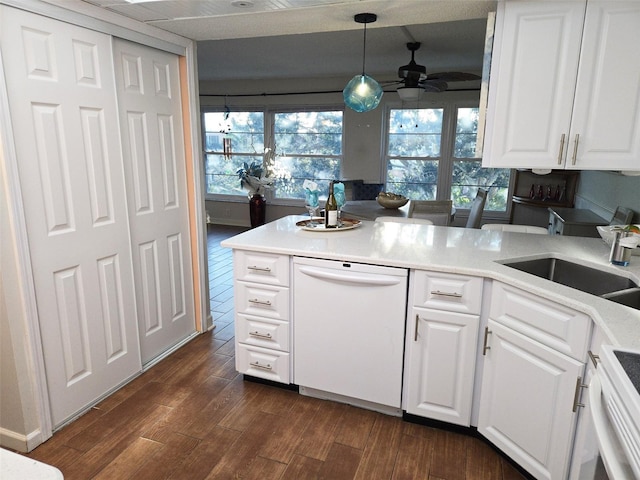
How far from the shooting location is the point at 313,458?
1.90 m

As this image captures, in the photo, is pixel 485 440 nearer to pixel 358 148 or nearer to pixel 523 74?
pixel 523 74

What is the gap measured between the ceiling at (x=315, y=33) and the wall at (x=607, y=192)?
5.66 ft

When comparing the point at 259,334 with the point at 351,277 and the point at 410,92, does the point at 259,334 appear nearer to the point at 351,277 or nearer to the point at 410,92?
the point at 351,277

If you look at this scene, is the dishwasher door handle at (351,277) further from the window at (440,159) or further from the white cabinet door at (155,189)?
the window at (440,159)

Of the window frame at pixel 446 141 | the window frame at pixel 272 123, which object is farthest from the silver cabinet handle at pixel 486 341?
the window frame at pixel 272 123

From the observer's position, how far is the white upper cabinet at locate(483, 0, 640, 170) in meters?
1.93

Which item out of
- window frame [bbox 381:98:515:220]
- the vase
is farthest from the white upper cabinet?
the vase

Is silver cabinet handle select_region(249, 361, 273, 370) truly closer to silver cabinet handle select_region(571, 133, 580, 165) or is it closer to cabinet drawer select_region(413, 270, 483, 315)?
cabinet drawer select_region(413, 270, 483, 315)

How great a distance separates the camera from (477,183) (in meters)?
6.10

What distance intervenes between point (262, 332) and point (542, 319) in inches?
55.2

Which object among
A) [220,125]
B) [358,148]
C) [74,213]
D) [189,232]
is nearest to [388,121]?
[358,148]

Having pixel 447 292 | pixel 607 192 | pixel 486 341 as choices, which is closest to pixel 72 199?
pixel 447 292

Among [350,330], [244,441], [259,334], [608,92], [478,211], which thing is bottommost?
[244,441]

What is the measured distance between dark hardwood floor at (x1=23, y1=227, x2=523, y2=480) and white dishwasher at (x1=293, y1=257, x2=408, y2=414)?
0.51ft
